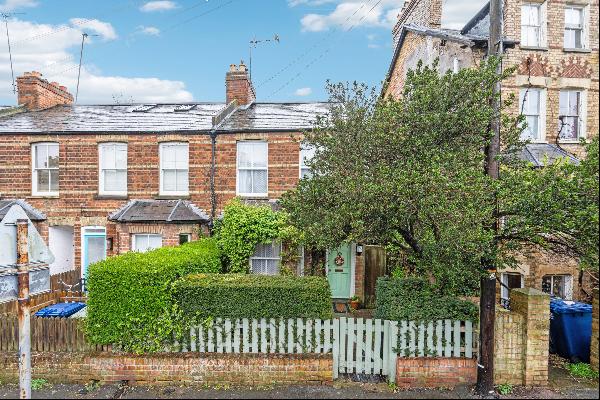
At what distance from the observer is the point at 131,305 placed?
7.64m

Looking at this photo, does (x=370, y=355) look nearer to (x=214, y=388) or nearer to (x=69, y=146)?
(x=214, y=388)

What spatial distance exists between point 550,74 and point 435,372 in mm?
10376

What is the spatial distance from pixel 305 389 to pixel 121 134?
1118cm

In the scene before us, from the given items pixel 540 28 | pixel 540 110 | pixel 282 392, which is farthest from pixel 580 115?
pixel 282 392

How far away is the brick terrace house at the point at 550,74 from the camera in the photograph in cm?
1239

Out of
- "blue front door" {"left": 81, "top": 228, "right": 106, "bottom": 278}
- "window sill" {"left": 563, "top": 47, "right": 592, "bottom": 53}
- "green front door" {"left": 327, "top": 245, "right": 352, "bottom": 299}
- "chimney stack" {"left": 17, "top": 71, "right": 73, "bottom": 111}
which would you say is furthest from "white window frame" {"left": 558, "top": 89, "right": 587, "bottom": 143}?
"chimney stack" {"left": 17, "top": 71, "right": 73, "bottom": 111}

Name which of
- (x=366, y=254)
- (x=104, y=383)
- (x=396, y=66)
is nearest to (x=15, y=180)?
(x=104, y=383)

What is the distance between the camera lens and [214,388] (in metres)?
7.68

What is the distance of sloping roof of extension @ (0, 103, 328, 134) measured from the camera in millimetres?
14500

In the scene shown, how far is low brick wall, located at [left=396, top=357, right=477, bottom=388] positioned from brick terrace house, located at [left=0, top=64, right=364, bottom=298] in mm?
6115

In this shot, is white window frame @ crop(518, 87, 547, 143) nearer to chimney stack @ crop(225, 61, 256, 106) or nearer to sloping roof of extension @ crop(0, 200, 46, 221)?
chimney stack @ crop(225, 61, 256, 106)

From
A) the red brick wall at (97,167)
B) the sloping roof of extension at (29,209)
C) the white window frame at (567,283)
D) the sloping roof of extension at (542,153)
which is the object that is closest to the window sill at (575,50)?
the sloping roof of extension at (542,153)

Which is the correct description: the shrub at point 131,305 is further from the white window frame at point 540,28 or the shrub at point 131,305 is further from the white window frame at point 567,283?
the white window frame at point 540,28

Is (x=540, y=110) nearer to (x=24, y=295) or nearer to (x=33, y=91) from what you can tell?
(x=24, y=295)
